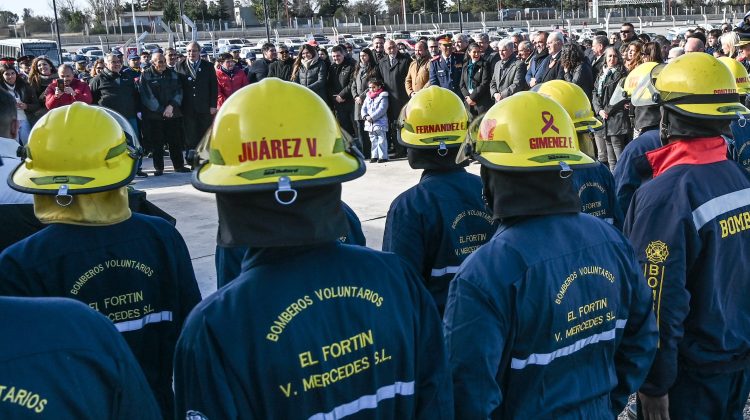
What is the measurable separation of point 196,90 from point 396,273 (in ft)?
38.1

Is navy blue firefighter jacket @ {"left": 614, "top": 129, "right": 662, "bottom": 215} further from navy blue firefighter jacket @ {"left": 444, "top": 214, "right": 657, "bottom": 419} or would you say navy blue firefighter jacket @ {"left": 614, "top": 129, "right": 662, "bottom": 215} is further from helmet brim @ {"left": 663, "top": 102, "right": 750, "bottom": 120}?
navy blue firefighter jacket @ {"left": 444, "top": 214, "right": 657, "bottom": 419}

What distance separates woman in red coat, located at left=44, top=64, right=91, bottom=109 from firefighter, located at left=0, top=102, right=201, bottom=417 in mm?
9516

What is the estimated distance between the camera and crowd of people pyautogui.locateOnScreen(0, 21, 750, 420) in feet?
5.94

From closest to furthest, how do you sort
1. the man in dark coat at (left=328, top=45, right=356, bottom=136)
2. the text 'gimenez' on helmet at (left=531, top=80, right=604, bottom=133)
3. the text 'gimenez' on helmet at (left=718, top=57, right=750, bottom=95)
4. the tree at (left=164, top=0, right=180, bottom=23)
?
the text 'gimenez' on helmet at (left=531, top=80, right=604, bottom=133) < the text 'gimenez' on helmet at (left=718, top=57, right=750, bottom=95) < the man in dark coat at (left=328, top=45, right=356, bottom=136) < the tree at (left=164, top=0, right=180, bottom=23)

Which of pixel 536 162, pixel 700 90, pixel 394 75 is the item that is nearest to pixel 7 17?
pixel 394 75

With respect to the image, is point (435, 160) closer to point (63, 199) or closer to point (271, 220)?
point (63, 199)

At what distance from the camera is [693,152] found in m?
3.13

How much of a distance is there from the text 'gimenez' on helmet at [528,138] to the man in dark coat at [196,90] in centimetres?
1103

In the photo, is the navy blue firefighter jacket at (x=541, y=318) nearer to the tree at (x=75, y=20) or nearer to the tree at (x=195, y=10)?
the tree at (x=75, y=20)

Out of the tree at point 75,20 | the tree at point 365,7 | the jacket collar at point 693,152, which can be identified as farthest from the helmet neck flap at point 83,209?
the tree at point 365,7

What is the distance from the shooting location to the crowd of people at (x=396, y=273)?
5.94 feet

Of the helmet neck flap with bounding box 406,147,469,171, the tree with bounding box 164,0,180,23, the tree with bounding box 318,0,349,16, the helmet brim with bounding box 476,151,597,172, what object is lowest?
the helmet neck flap with bounding box 406,147,469,171

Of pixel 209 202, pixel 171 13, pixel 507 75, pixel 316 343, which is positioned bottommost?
pixel 209 202

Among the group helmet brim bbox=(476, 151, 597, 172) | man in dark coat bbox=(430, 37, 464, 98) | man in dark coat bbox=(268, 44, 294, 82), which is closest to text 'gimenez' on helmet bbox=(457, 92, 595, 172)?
helmet brim bbox=(476, 151, 597, 172)
